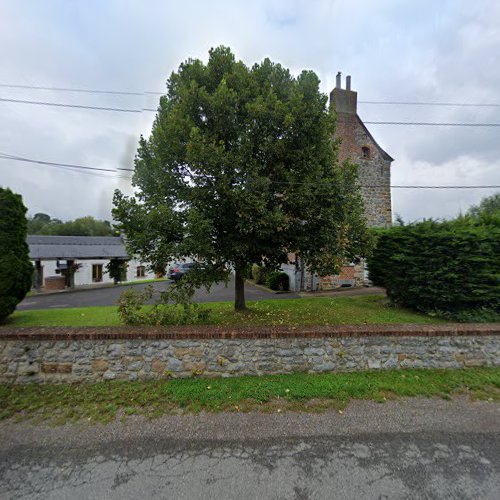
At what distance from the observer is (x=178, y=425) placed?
137 inches

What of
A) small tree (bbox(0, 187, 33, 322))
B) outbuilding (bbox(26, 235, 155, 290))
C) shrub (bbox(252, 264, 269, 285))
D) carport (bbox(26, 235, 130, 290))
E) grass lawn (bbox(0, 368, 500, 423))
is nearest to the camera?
grass lawn (bbox(0, 368, 500, 423))

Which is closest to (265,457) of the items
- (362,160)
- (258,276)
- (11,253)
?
(11,253)

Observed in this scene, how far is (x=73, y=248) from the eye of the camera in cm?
2467

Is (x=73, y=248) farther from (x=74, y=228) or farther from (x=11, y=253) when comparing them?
(x=74, y=228)

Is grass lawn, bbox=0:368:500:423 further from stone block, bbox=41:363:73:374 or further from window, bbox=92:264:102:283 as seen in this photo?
window, bbox=92:264:102:283

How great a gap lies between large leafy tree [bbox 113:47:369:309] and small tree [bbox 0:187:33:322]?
416cm

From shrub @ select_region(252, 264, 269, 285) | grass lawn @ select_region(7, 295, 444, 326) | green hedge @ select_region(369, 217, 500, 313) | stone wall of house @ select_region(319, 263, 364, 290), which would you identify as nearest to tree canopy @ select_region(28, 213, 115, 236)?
shrub @ select_region(252, 264, 269, 285)

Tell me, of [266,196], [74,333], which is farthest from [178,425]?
Answer: [266,196]

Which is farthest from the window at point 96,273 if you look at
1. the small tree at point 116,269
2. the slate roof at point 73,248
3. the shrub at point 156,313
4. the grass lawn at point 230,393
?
the grass lawn at point 230,393

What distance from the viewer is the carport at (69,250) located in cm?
2055

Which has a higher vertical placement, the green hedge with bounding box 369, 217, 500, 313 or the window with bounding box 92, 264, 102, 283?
the green hedge with bounding box 369, 217, 500, 313

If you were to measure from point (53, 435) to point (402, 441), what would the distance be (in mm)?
4328

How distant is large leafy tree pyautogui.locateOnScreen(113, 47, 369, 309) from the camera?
5629 mm

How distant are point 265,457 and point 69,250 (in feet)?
87.2
